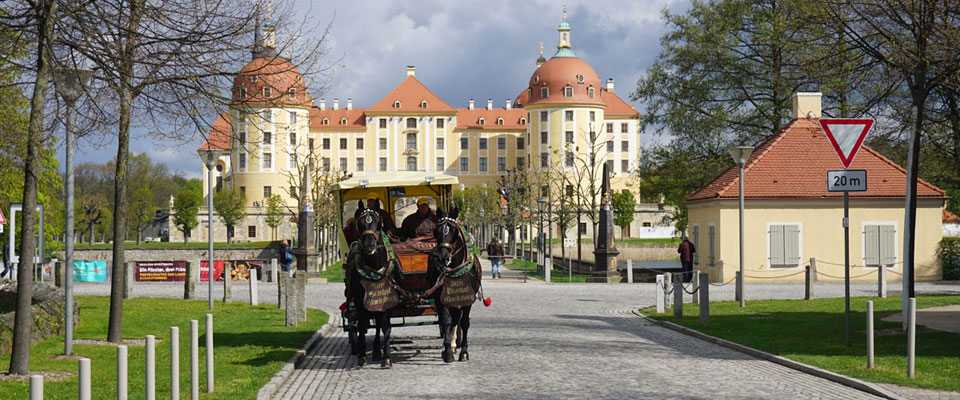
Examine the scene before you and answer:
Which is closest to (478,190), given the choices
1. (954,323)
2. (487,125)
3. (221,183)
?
(487,125)

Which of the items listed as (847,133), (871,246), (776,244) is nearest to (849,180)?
(847,133)

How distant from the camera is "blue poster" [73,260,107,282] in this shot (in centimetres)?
4197

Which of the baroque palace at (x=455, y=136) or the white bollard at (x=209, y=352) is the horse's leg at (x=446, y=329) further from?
the baroque palace at (x=455, y=136)

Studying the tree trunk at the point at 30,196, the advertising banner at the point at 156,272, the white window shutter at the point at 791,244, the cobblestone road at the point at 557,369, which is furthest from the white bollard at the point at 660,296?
the advertising banner at the point at 156,272

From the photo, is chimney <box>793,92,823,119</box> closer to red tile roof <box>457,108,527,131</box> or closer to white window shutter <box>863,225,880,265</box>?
white window shutter <box>863,225,880,265</box>

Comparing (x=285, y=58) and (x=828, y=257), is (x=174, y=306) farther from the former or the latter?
(x=828, y=257)

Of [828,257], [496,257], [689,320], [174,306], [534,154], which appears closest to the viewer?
[689,320]

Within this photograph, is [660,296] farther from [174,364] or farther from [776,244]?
[776,244]

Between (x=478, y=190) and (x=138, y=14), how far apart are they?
93.8 metres

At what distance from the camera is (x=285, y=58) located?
42.2ft

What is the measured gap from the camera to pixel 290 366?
41.0 feet

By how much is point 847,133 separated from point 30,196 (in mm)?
10848

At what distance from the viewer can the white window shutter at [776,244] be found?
3681cm

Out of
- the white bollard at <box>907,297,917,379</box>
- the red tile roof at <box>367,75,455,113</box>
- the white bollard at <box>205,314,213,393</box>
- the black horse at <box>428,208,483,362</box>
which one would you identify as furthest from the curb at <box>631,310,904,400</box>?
the red tile roof at <box>367,75,455,113</box>
